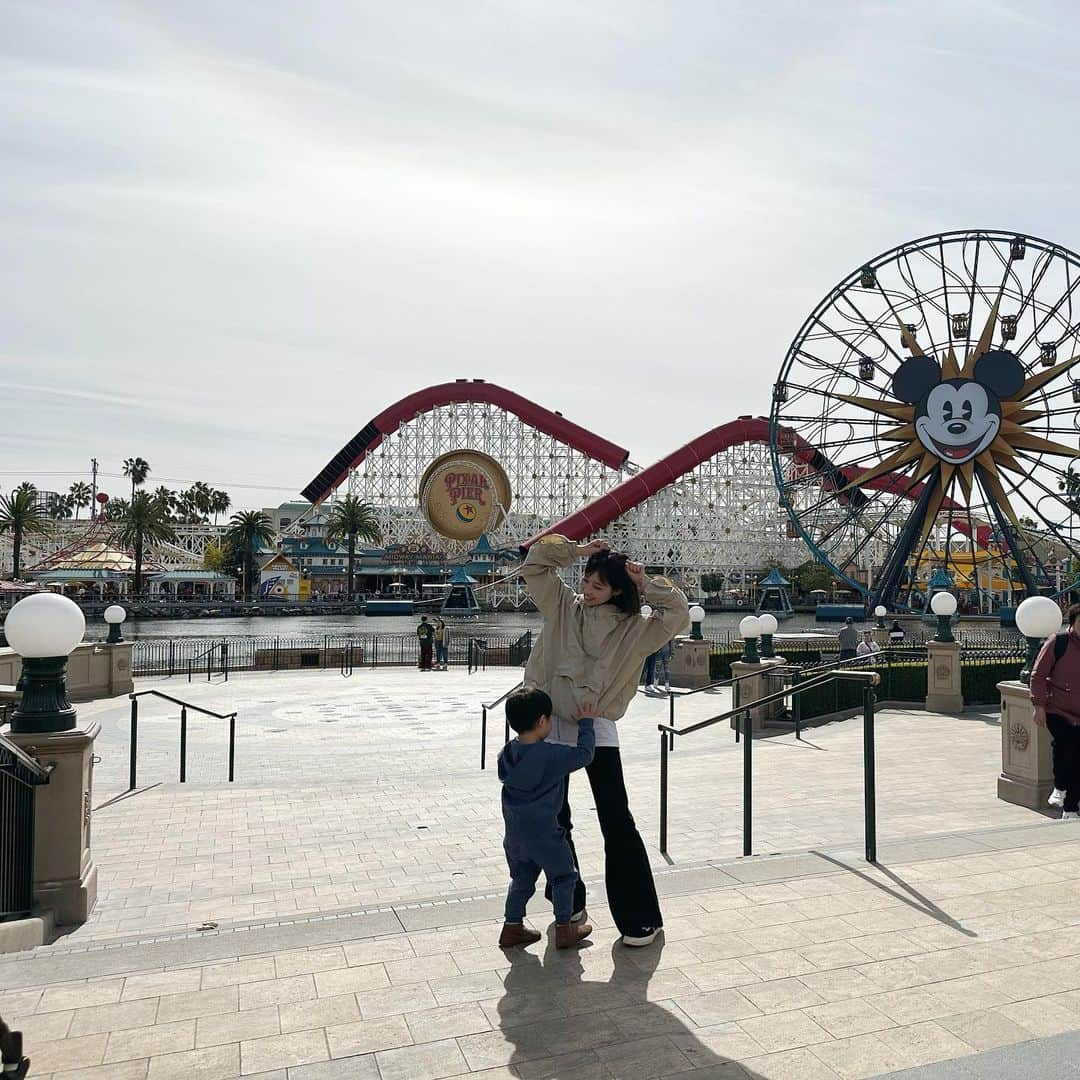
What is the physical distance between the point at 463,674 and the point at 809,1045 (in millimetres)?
20217

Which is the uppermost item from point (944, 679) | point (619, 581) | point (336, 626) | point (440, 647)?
point (619, 581)

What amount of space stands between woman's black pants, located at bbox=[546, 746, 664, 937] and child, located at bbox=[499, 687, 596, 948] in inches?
4.4

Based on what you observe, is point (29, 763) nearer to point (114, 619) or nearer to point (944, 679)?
point (114, 619)

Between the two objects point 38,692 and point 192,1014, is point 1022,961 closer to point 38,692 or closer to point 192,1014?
point 192,1014

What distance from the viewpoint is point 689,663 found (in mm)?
20547

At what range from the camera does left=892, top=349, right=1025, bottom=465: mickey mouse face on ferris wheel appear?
31641 millimetres

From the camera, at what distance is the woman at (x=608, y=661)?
426 cm

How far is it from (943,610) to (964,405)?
1924 centimetres

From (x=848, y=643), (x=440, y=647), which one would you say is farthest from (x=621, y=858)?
(x=440, y=647)

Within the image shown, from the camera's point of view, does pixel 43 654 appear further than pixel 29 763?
Yes

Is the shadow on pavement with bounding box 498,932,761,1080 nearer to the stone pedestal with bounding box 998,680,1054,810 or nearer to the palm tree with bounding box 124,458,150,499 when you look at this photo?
the stone pedestal with bounding box 998,680,1054,810

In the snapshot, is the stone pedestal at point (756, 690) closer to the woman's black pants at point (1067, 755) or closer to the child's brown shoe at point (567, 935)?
the woman's black pants at point (1067, 755)

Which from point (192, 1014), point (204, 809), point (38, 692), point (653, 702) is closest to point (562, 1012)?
point (192, 1014)

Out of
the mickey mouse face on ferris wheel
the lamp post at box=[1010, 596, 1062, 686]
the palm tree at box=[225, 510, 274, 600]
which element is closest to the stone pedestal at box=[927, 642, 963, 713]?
the lamp post at box=[1010, 596, 1062, 686]
